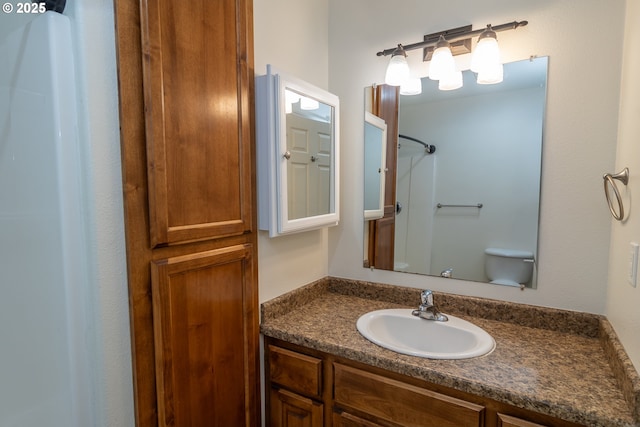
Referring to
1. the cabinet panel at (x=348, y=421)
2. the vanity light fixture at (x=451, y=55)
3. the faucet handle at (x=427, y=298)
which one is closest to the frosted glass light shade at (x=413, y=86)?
the vanity light fixture at (x=451, y=55)

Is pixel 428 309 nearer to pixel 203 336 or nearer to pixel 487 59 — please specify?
pixel 203 336

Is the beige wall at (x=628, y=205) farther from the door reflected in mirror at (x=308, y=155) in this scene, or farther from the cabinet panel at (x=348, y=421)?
the door reflected in mirror at (x=308, y=155)

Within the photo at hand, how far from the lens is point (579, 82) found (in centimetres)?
124

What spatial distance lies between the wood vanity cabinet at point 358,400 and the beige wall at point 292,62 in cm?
32

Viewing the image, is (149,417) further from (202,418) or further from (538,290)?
(538,290)

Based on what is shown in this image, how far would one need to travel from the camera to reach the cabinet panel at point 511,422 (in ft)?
3.03

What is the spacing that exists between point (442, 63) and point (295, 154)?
0.74 m

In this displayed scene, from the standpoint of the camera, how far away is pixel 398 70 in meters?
1.54

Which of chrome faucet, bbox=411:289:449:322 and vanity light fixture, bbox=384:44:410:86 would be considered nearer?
chrome faucet, bbox=411:289:449:322

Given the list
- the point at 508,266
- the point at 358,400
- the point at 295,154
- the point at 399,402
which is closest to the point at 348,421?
the point at 358,400

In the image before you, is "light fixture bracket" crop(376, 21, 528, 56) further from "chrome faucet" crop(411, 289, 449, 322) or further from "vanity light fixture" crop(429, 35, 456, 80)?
"chrome faucet" crop(411, 289, 449, 322)

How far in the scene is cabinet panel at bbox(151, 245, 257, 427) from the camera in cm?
100

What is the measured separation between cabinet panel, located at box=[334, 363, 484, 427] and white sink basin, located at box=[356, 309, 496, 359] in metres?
Result: 0.13

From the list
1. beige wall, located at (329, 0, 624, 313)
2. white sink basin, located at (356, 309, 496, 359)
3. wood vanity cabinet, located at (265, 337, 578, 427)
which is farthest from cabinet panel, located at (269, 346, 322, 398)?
beige wall, located at (329, 0, 624, 313)
